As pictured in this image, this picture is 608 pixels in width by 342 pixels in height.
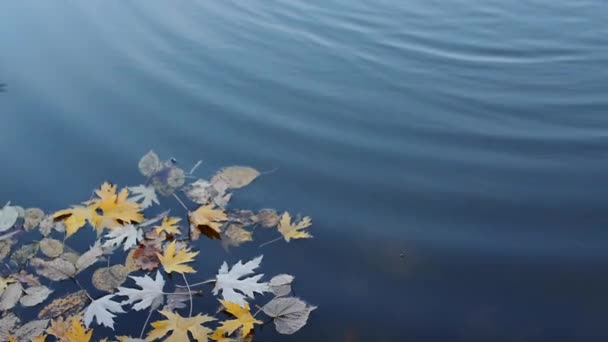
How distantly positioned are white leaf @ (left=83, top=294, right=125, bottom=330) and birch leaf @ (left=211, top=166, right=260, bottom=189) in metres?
0.67

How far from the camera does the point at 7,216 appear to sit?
7.09ft

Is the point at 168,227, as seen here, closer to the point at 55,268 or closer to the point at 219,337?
the point at 55,268

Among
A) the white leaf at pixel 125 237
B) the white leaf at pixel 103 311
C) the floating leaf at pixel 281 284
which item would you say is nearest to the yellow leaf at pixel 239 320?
the floating leaf at pixel 281 284

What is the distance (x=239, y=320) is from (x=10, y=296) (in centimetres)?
76

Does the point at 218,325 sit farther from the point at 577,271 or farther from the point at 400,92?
the point at 400,92

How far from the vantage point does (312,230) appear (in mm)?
2105

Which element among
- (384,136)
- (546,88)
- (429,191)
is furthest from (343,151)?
(546,88)

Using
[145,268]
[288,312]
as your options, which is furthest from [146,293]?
[288,312]

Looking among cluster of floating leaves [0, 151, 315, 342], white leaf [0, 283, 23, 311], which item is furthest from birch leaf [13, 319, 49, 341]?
white leaf [0, 283, 23, 311]

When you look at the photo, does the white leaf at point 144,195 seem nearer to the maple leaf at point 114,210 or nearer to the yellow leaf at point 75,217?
the maple leaf at point 114,210

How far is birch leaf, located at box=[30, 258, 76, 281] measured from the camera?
6.28 feet

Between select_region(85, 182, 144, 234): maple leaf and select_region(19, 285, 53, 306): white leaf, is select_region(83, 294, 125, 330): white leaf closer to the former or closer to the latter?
select_region(19, 285, 53, 306): white leaf

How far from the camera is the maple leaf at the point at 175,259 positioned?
6.28ft

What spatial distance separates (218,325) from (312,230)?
52 centimetres
